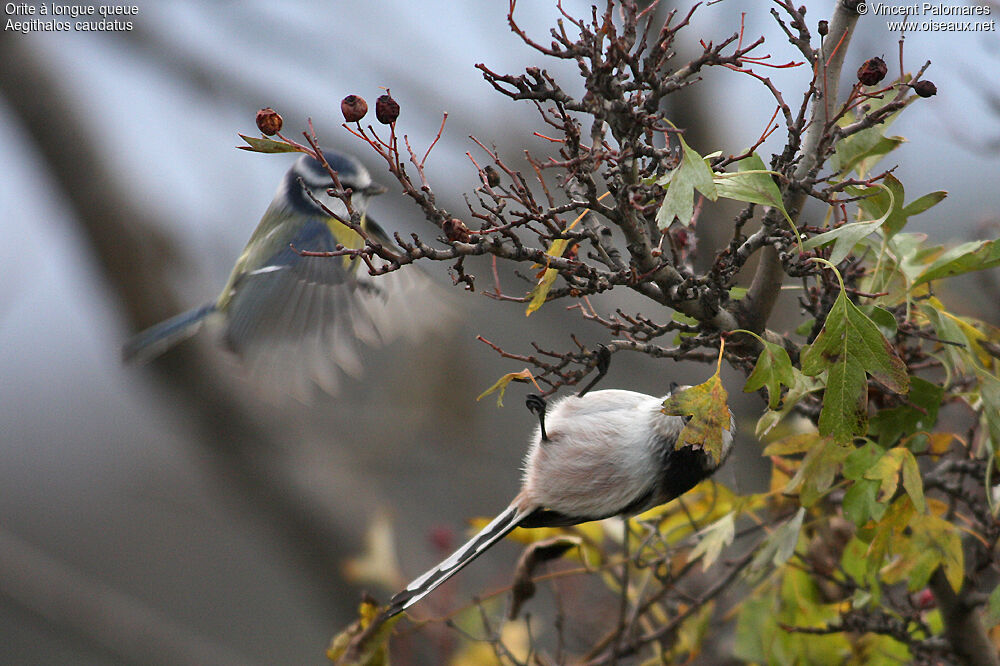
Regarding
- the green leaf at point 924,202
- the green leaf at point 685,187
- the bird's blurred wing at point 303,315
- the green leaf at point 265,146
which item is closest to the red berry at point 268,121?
the green leaf at point 265,146

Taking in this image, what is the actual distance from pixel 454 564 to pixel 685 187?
2.77ft

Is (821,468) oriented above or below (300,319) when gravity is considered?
below

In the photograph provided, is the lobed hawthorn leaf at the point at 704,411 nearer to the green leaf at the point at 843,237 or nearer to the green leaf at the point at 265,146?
the green leaf at the point at 843,237

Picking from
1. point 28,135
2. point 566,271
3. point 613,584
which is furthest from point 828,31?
point 28,135

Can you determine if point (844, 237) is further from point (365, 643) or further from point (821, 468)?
point (365, 643)

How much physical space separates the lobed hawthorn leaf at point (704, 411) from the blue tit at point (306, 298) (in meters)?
1.12

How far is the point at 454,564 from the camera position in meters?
1.49

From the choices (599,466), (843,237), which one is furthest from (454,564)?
(843,237)

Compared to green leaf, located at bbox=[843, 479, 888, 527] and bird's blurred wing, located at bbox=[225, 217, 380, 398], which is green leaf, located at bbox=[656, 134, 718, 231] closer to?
green leaf, located at bbox=[843, 479, 888, 527]

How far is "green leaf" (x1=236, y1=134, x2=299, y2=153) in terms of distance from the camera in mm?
961

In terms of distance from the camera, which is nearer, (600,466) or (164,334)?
(600,466)

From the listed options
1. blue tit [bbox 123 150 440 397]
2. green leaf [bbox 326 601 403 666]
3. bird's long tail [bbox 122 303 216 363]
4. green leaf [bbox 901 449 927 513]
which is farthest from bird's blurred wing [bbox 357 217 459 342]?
green leaf [bbox 901 449 927 513]

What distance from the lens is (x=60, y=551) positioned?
20.0 ft

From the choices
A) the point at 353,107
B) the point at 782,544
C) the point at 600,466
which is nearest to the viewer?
the point at 353,107
